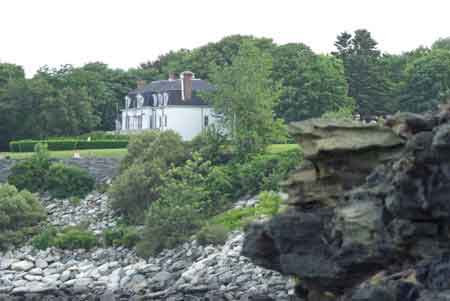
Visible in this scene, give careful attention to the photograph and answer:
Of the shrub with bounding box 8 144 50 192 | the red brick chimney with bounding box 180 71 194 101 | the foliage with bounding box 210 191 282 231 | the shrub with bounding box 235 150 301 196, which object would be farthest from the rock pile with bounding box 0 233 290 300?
the red brick chimney with bounding box 180 71 194 101

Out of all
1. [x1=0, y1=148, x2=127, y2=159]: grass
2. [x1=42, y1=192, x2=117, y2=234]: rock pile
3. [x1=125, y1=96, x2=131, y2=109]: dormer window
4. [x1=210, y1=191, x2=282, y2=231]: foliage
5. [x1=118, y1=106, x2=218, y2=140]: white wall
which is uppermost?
[x1=125, y1=96, x2=131, y2=109]: dormer window

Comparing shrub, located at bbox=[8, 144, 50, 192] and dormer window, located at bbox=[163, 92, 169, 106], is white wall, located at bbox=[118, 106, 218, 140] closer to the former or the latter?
dormer window, located at bbox=[163, 92, 169, 106]

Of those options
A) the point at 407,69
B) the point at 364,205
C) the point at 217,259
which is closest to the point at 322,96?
the point at 407,69

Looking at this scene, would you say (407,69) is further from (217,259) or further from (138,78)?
(217,259)

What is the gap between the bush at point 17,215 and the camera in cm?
5888

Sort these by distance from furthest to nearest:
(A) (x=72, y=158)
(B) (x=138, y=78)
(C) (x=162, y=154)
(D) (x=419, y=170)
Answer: (B) (x=138, y=78) < (A) (x=72, y=158) < (C) (x=162, y=154) < (D) (x=419, y=170)

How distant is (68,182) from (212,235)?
18348 mm

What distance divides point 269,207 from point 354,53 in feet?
144

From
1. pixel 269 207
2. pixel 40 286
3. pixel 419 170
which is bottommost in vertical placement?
pixel 40 286

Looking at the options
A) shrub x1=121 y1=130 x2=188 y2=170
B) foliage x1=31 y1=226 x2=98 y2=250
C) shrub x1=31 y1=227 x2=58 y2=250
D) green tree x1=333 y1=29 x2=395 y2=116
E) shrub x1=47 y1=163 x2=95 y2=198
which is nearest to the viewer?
foliage x1=31 y1=226 x2=98 y2=250

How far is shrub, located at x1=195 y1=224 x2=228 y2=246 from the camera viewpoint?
164 ft

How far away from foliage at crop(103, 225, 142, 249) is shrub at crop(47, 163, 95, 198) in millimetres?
8580

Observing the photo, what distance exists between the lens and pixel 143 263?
2032 inches

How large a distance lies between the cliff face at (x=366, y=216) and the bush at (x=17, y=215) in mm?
27626
